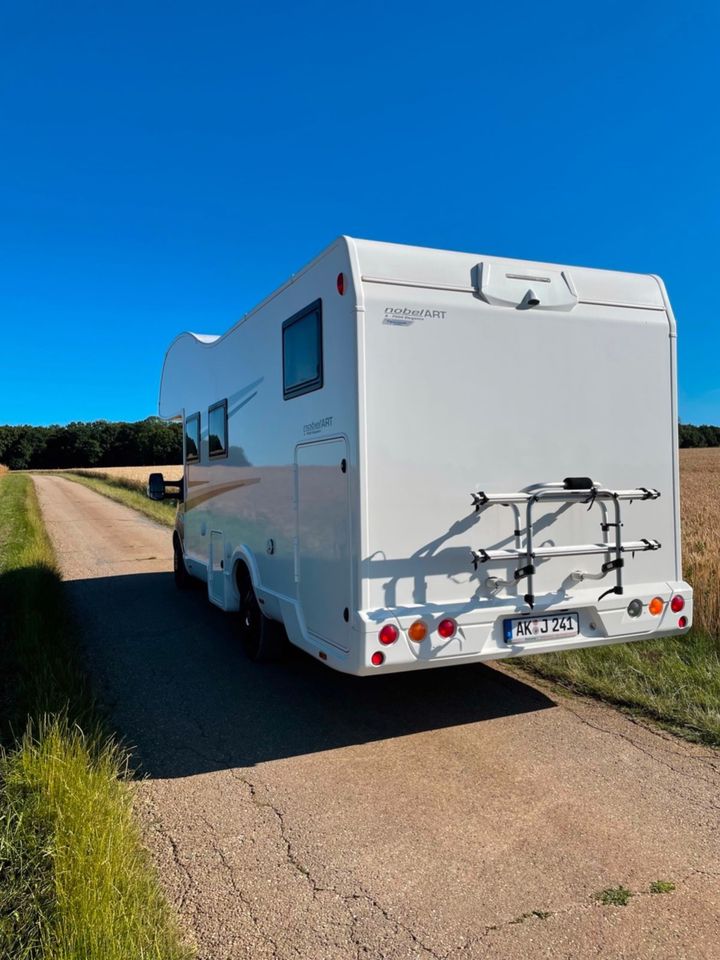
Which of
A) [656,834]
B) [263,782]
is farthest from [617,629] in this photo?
[263,782]

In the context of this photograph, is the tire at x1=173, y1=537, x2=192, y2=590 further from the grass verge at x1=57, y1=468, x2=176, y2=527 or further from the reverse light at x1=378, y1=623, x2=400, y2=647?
the grass verge at x1=57, y1=468, x2=176, y2=527

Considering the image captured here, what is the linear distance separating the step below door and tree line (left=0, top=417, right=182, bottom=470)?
8034 cm

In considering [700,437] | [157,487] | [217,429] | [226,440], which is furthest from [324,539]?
[700,437]

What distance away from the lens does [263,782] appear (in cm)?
397

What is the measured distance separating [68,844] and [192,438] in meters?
5.79

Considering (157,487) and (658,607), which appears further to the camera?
(157,487)

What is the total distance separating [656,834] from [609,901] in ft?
2.15

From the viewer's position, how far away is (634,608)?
458 cm

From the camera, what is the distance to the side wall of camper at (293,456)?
411 cm

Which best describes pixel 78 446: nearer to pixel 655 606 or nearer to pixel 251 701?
pixel 251 701

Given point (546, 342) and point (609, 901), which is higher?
point (546, 342)

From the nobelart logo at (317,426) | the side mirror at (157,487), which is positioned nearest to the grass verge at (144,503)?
the side mirror at (157,487)

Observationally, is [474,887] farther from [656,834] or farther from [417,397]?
[417,397]

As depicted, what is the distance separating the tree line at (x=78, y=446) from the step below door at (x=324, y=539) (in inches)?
3163
